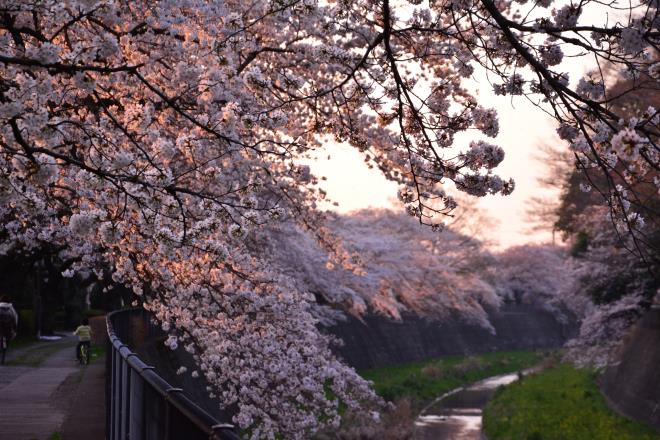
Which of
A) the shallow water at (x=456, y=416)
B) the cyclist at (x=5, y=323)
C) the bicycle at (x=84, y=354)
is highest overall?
the cyclist at (x=5, y=323)

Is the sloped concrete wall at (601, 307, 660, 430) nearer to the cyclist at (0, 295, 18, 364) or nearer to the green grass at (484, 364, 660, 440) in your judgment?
the green grass at (484, 364, 660, 440)

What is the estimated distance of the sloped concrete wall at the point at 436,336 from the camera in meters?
41.4

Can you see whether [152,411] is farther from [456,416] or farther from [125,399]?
[456,416]

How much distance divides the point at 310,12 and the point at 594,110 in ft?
10.7

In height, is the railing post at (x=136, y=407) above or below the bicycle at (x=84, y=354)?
below

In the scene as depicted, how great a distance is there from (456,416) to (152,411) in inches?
1131

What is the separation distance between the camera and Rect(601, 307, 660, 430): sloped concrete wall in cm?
2303

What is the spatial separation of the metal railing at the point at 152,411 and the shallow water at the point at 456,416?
59.3ft

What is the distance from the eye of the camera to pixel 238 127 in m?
10.6

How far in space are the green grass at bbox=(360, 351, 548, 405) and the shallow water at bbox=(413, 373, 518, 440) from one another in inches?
26.4

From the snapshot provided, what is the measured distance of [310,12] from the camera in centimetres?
816

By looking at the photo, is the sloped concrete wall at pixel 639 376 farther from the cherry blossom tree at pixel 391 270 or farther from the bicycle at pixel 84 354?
the bicycle at pixel 84 354

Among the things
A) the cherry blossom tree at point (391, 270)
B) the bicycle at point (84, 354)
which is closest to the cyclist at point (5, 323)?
the bicycle at point (84, 354)

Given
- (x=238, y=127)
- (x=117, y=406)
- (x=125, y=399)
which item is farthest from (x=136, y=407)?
(x=238, y=127)
